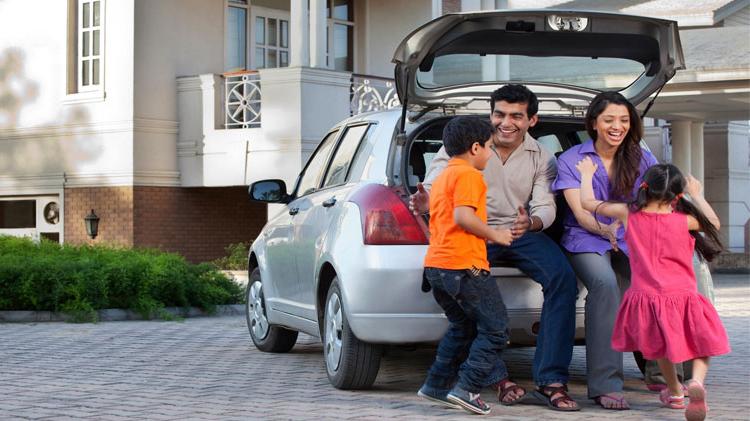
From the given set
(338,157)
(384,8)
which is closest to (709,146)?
(384,8)

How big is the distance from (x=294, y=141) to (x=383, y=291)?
13569mm

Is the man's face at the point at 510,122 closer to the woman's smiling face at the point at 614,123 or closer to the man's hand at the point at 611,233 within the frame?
the woman's smiling face at the point at 614,123

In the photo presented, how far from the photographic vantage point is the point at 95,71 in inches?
877

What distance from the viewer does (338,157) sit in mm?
8914

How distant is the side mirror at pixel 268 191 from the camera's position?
31.6ft

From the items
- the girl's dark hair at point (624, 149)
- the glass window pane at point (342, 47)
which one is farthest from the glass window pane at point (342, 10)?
the girl's dark hair at point (624, 149)

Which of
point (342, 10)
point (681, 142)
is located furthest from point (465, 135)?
point (681, 142)

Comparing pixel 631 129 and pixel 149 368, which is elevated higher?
pixel 631 129

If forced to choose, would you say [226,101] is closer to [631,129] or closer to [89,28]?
[89,28]

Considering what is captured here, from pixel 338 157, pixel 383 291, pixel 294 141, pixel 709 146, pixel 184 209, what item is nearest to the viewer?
pixel 383 291

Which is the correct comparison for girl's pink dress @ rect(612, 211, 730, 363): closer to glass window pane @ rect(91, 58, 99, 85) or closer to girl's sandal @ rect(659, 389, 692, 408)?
girl's sandal @ rect(659, 389, 692, 408)

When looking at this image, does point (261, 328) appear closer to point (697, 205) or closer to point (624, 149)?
point (624, 149)

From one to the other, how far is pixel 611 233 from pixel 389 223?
47.9 inches

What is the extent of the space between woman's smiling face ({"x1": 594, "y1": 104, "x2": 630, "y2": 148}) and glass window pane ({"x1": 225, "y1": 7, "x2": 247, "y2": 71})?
1625cm
